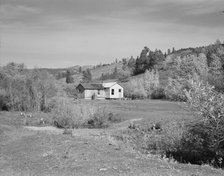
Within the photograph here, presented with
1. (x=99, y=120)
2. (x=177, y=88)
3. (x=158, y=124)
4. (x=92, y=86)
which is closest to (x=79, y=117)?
(x=99, y=120)

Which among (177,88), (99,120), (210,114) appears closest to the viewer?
(210,114)

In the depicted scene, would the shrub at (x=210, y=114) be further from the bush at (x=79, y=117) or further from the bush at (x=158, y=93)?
the bush at (x=158, y=93)

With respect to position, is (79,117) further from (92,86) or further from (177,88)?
(92,86)

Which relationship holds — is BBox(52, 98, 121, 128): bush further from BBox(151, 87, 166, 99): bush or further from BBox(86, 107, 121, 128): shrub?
BBox(151, 87, 166, 99): bush

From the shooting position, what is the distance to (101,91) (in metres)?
93.1

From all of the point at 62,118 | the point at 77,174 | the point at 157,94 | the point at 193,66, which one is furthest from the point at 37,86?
the point at 157,94

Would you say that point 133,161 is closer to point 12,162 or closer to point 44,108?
point 12,162

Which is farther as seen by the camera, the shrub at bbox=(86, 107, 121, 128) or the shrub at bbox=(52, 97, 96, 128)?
the shrub at bbox=(86, 107, 121, 128)

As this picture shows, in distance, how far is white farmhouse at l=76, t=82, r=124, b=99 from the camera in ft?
294

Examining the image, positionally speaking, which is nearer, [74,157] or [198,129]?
[74,157]

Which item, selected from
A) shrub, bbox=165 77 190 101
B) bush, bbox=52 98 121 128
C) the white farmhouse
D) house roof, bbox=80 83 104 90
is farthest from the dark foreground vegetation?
house roof, bbox=80 83 104 90

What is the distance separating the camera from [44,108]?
39656 mm

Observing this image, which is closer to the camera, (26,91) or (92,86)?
(26,91)

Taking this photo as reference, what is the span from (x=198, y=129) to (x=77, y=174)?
6.67 metres
